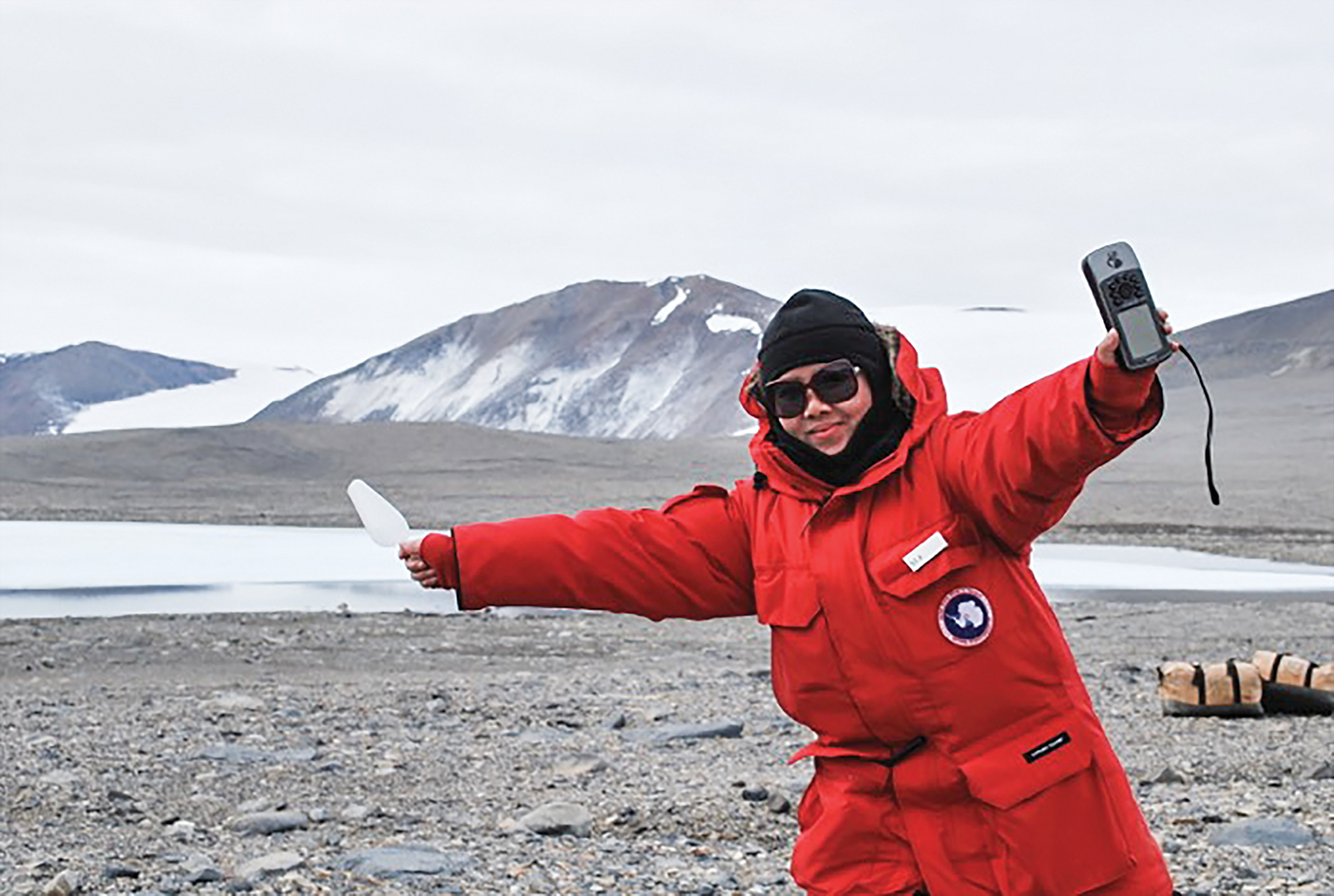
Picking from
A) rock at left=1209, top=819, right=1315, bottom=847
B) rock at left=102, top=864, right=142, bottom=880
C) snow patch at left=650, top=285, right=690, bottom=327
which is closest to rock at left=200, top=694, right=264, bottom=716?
rock at left=102, top=864, right=142, bottom=880

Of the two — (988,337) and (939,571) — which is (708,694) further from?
(988,337)

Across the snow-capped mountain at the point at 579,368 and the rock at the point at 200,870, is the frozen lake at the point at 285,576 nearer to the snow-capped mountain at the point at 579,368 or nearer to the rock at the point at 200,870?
the rock at the point at 200,870

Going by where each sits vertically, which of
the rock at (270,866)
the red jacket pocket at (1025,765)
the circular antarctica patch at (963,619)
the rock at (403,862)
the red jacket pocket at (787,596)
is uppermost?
the red jacket pocket at (787,596)

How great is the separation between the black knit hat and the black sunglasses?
0.02 m

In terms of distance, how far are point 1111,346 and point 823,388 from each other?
598 mm

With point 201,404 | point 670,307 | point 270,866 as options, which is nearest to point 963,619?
point 270,866

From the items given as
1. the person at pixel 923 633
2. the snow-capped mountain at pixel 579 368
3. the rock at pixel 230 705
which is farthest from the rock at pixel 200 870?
the snow-capped mountain at pixel 579 368

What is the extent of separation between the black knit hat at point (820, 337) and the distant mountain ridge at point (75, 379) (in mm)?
124494

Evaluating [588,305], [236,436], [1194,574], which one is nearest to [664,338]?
[588,305]

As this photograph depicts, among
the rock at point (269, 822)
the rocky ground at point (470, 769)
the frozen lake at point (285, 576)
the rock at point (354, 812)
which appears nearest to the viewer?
the rocky ground at point (470, 769)

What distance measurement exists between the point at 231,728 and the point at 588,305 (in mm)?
114442

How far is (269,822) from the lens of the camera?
593 cm

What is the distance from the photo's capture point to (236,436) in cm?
4997

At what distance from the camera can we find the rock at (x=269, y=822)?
5.91 meters
